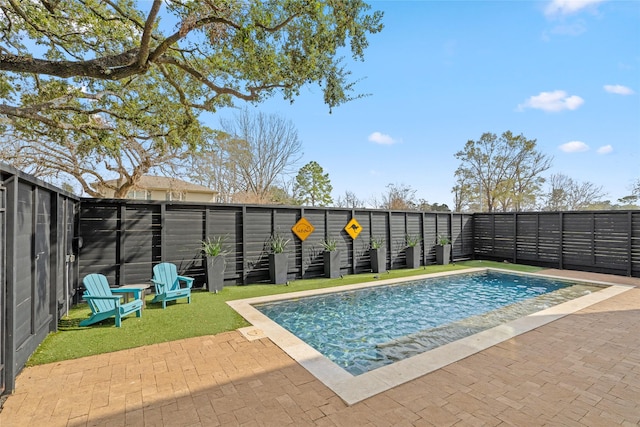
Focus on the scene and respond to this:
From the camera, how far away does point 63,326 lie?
14.6 ft

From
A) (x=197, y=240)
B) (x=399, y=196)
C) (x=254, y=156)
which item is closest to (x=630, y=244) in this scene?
(x=197, y=240)

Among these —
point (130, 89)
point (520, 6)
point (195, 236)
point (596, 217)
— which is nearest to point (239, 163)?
point (130, 89)

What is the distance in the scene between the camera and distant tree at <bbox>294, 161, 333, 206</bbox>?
26031 mm

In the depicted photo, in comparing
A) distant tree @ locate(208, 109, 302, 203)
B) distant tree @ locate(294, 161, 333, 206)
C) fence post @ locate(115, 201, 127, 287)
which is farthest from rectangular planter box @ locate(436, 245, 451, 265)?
distant tree @ locate(294, 161, 333, 206)

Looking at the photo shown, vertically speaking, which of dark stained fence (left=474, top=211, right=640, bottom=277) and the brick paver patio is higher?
dark stained fence (left=474, top=211, right=640, bottom=277)

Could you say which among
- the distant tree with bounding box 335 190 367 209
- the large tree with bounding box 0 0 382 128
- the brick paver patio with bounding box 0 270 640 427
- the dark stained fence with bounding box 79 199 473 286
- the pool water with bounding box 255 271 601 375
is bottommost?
the pool water with bounding box 255 271 601 375

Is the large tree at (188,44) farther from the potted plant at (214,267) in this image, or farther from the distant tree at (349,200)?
the distant tree at (349,200)

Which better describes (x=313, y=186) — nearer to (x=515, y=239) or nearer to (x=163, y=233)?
(x=515, y=239)

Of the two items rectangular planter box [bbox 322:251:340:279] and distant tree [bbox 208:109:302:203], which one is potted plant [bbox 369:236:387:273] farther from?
distant tree [bbox 208:109:302:203]

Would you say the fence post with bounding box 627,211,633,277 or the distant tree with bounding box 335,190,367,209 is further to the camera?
the distant tree with bounding box 335,190,367,209

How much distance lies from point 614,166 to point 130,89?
30170 mm

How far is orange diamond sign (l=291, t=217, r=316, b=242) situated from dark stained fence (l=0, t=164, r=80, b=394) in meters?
4.93

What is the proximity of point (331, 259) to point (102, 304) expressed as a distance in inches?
217

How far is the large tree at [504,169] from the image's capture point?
78.8 ft
